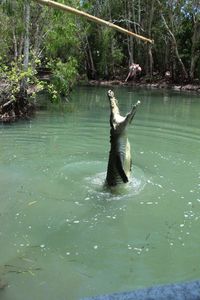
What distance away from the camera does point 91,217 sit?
708cm

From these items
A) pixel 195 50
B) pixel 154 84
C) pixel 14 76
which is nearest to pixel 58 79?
pixel 14 76

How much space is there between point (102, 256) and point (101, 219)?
119cm

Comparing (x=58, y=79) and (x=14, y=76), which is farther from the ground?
(x=14, y=76)

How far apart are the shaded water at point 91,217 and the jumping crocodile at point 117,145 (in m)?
0.32

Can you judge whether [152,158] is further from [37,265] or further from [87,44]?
[87,44]

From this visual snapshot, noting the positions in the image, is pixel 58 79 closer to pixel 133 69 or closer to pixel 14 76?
pixel 14 76

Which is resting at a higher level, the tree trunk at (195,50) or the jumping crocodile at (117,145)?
the tree trunk at (195,50)

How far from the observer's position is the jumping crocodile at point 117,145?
24.8 ft

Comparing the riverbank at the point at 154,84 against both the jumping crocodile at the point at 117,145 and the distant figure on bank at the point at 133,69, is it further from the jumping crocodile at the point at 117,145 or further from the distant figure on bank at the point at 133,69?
the jumping crocodile at the point at 117,145

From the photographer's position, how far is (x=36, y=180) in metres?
9.01

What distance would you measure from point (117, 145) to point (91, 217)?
4.42 ft

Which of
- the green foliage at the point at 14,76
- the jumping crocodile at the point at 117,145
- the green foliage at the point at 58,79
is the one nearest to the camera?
the jumping crocodile at the point at 117,145

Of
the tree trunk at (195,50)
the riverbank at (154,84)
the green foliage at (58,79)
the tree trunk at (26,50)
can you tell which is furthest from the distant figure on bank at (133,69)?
the tree trunk at (26,50)

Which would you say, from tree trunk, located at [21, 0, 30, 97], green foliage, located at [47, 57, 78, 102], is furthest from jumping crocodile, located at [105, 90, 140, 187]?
green foliage, located at [47, 57, 78, 102]
